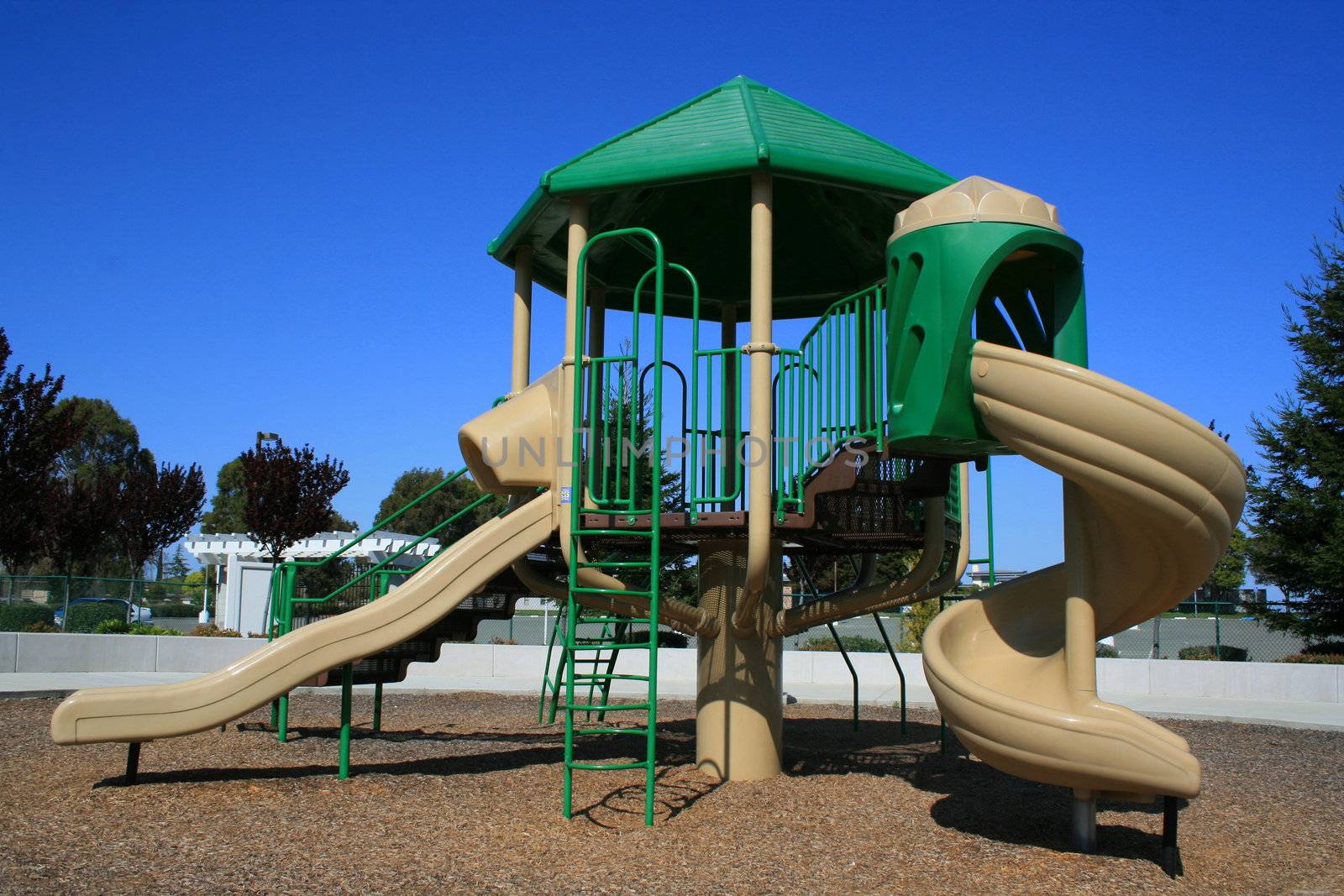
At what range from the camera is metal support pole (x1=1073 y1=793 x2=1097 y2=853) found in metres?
6.80

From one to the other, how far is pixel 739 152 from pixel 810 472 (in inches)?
96.4

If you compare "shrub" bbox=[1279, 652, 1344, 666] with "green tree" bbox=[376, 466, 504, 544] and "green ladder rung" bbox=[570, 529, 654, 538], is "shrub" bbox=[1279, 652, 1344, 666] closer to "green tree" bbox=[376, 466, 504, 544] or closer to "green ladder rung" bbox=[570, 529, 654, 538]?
"green ladder rung" bbox=[570, 529, 654, 538]

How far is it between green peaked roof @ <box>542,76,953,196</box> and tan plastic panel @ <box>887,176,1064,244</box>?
109 centimetres

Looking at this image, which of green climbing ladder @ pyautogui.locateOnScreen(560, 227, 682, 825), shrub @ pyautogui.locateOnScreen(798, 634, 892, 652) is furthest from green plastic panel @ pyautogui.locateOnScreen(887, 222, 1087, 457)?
shrub @ pyautogui.locateOnScreen(798, 634, 892, 652)

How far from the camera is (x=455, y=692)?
1775cm

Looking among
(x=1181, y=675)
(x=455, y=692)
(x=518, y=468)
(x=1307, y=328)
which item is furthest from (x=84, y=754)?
(x=1307, y=328)

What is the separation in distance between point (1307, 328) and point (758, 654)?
1913 cm

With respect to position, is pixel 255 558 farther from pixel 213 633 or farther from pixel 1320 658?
pixel 1320 658

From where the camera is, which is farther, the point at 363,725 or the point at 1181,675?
the point at 1181,675

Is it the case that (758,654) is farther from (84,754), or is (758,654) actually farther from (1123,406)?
(84,754)

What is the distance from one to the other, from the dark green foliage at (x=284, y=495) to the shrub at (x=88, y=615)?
4539mm

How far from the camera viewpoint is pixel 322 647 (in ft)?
28.0

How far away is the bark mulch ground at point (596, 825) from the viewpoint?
239 inches

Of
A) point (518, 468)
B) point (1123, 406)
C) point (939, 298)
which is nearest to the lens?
point (1123, 406)
